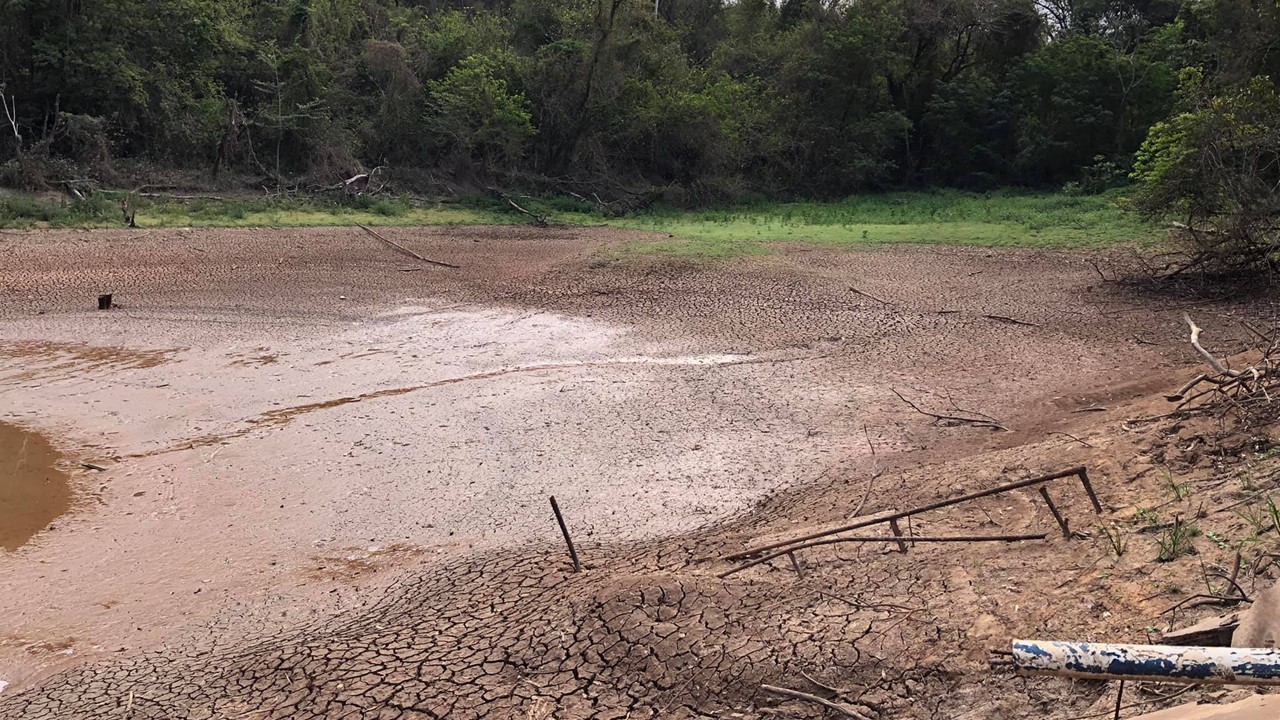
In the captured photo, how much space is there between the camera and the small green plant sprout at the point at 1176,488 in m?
4.55

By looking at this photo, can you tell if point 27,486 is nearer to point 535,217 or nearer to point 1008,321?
point 1008,321

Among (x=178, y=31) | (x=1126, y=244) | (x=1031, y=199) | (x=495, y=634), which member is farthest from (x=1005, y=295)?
(x=178, y=31)

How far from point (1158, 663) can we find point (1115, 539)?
2.41 meters

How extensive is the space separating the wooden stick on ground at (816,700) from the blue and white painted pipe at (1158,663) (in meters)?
1.29

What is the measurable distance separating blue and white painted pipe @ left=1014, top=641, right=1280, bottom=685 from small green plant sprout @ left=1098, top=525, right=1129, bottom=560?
2108 millimetres

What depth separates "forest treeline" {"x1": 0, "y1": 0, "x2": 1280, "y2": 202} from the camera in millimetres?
23094

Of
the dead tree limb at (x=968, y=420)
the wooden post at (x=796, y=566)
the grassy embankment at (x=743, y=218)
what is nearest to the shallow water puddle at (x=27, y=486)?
the wooden post at (x=796, y=566)

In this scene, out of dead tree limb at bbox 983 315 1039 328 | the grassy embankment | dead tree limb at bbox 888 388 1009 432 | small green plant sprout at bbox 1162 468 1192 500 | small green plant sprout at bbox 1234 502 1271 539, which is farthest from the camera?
the grassy embankment

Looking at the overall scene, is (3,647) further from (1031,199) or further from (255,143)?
(1031,199)

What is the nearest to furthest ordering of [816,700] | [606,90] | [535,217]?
[816,700] → [535,217] → [606,90]

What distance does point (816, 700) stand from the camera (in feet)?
11.3

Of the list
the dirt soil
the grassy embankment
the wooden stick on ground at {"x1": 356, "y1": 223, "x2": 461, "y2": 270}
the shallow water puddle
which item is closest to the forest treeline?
the grassy embankment

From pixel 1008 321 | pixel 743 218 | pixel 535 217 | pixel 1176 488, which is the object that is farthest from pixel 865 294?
pixel 535 217

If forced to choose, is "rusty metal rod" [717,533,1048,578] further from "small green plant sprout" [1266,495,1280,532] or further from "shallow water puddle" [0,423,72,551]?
"shallow water puddle" [0,423,72,551]
